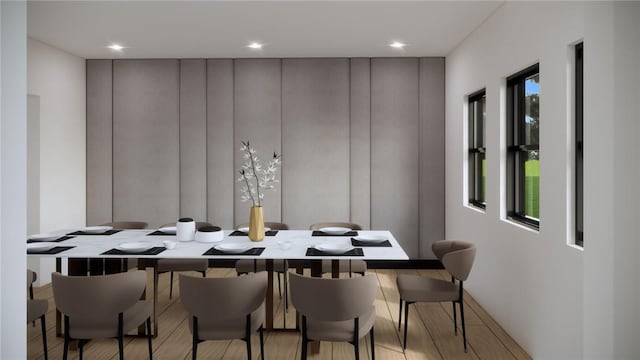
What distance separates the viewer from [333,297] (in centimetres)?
281

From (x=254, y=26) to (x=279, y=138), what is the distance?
6.19 ft

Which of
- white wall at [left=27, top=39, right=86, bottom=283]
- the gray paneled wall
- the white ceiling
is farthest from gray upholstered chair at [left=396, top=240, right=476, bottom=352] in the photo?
white wall at [left=27, top=39, right=86, bottom=283]

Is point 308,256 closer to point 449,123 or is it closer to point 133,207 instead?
point 449,123

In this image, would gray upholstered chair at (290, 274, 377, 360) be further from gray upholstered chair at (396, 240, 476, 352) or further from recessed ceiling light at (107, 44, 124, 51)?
recessed ceiling light at (107, 44, 124, 51)

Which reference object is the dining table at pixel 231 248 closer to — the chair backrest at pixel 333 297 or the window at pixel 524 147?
the chair backrest at pixel 333 297

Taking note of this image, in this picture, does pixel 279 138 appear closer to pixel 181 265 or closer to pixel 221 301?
pixel 181 265

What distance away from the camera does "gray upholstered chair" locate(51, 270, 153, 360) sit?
2.87 metres

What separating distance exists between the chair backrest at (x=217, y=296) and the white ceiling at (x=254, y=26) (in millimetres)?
2651

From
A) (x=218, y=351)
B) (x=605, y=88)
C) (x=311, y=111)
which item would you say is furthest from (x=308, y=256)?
(x=311, y=111)

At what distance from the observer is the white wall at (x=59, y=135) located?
5.76m

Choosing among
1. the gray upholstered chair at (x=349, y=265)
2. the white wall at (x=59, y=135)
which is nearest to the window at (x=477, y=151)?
the gray upholstered chair at (x=349, y=265)

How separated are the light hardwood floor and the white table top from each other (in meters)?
0.77

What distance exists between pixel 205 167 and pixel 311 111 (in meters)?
1.66

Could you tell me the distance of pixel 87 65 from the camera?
675 centimetres
